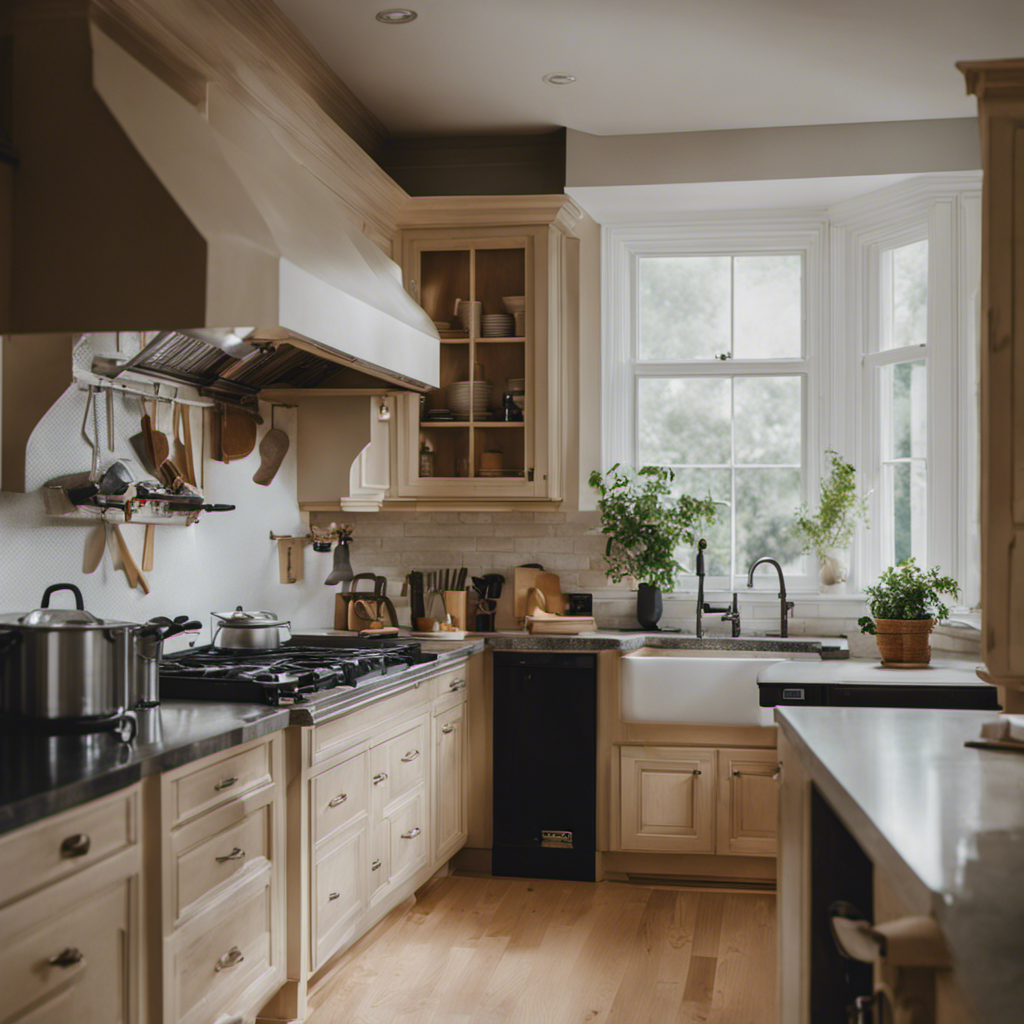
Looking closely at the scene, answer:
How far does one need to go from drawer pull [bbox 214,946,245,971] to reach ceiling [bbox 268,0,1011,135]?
2.75 meters

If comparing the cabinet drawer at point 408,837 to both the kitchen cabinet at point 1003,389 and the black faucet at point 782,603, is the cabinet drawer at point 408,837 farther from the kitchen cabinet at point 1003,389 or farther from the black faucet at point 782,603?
the kitchen cabinet at point 1003,389

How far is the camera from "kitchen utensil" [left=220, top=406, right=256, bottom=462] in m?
3.62

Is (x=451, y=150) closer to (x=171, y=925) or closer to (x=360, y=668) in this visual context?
(x=360, y=668)

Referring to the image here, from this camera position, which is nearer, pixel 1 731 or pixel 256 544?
pixel 1 731

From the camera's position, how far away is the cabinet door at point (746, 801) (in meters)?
4.12

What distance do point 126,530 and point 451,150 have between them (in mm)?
2512

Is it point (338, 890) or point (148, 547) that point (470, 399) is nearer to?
point (148, 547)

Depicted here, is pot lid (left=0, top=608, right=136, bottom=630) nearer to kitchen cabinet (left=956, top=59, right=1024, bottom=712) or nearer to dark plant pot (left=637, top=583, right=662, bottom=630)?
kitchen cabinet (left=956, top=59, right=1024, bottom=712)

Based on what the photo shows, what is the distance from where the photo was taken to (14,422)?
261 centimetres

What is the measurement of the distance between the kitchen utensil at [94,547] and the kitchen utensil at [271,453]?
0.97 metres

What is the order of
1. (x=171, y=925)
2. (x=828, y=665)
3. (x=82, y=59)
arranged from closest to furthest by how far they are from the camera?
(x=171, y=925) → (x=82, y=59) → (x=828, y=665)

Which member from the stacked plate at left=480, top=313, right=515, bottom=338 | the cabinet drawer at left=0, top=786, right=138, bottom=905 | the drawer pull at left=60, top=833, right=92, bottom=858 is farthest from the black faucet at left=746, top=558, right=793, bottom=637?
the drawer pull at left=60, top=833, right=92, bottom=858

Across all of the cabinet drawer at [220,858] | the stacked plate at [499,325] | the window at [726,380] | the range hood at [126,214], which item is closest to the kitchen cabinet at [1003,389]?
the range hood at [126,214]

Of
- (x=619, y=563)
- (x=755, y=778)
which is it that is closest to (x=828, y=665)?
(x=755, y=778)
